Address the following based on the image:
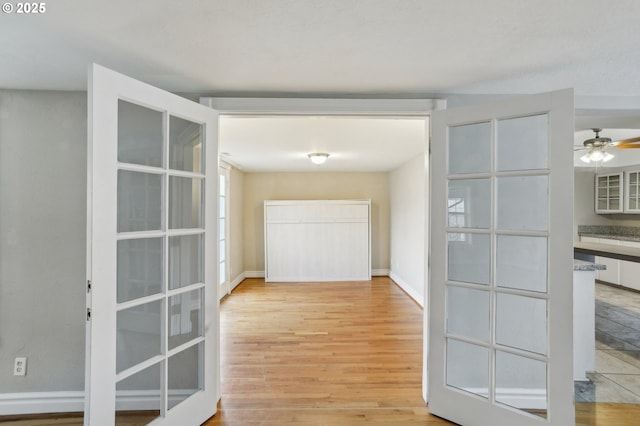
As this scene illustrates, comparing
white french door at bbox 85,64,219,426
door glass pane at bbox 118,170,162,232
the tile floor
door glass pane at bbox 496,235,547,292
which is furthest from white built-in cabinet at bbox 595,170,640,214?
door glass pane at bbox 118,170,162,232

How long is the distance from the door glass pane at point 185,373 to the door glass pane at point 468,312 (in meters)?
1.66

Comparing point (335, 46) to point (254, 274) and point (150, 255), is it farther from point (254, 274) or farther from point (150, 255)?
point (254, 274)

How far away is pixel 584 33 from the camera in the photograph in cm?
146

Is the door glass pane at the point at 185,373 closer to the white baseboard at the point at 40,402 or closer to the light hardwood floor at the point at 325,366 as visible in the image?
the light hardwood floor at the point at 325,366

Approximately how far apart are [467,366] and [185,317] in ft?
6.06

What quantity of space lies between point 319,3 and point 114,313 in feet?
5.56

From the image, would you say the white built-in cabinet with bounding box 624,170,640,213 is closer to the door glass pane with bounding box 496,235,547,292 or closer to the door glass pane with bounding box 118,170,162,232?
the door glass pane with bounding box 496,235,547,292

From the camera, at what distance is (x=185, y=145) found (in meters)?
1.92

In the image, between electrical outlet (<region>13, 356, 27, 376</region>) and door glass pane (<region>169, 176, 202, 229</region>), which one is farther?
electrical outlet (<region>13, 356, 27, 376</region>)

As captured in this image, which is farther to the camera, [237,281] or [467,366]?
[237,281]

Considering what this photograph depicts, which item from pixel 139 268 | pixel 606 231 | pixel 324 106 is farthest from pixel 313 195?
pixel 606 231

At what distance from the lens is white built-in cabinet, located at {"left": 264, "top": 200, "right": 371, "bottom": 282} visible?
627cm

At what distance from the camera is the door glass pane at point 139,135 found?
1.58 metres

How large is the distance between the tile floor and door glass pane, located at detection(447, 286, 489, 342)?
3.77 ft
